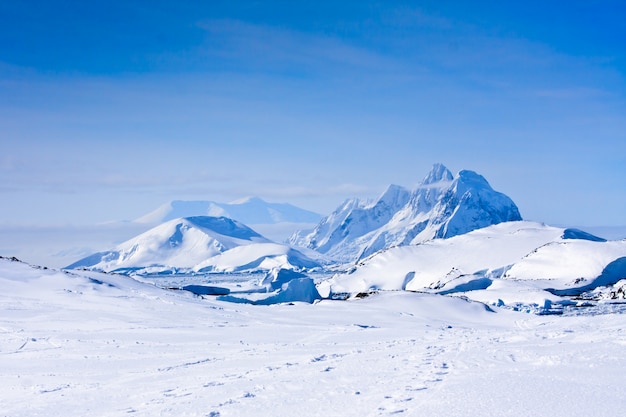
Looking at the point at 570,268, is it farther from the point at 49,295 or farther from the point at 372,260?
the point at 49,295

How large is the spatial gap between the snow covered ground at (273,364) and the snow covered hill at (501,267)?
78.2 ft

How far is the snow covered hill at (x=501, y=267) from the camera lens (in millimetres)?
49719

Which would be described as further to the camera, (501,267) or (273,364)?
(501,267)

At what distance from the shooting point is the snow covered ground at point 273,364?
7863 millimetres

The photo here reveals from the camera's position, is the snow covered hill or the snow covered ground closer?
the snow covered ground

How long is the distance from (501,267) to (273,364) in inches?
2252

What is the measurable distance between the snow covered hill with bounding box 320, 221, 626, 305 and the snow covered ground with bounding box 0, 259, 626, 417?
23832mm

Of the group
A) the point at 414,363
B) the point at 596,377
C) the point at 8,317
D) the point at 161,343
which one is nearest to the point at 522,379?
the point at 596,377

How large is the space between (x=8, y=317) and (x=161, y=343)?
21.6ft

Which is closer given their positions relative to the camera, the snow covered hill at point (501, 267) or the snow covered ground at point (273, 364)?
the snow covered ground at point (273, 364)

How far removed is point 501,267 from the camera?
6506 cm

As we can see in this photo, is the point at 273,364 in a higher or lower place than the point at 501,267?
lower

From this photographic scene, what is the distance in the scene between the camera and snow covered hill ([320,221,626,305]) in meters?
49.7

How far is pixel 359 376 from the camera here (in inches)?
392
